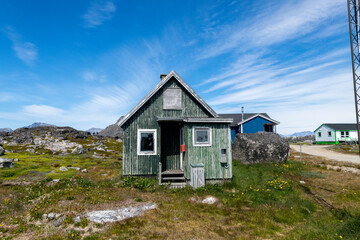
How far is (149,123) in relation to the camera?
48.4ft

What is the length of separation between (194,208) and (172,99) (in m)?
8.36

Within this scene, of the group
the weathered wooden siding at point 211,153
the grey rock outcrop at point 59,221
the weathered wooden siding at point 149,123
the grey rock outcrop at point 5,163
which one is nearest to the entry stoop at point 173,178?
the weathered wooden siding at point 211,153

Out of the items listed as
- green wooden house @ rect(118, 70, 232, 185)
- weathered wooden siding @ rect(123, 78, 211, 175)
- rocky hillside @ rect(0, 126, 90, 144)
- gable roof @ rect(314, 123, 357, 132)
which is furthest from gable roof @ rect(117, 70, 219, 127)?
rocky hillside @ rect(0, 126, 90, 144)

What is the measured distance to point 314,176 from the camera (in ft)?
49.6

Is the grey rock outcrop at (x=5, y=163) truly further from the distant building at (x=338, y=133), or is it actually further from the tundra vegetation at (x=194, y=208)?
the distant building at (x=338, y=133)

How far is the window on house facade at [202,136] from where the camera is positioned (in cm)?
1353

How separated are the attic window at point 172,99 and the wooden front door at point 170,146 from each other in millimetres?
1529

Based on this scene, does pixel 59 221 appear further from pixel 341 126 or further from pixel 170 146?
pixel 341 126

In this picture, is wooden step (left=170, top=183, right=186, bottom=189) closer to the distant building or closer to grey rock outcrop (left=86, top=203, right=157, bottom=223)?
grey rock outcrop (left=86, top=203, right=157, bottom=223)

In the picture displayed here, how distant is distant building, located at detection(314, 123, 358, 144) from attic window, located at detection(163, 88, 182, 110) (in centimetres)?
5826

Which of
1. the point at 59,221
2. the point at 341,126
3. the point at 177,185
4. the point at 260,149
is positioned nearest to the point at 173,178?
the point at 177,185

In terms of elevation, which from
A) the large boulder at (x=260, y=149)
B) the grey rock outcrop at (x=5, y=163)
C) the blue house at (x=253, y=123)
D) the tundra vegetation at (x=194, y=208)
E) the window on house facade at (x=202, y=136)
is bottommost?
the tundra vegetation at (x=194, y=208)

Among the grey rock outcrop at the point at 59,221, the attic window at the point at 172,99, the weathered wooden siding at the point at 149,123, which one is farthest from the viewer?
the attic window at the point at 172,99

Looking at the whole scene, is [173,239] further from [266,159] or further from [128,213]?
[266,159]
